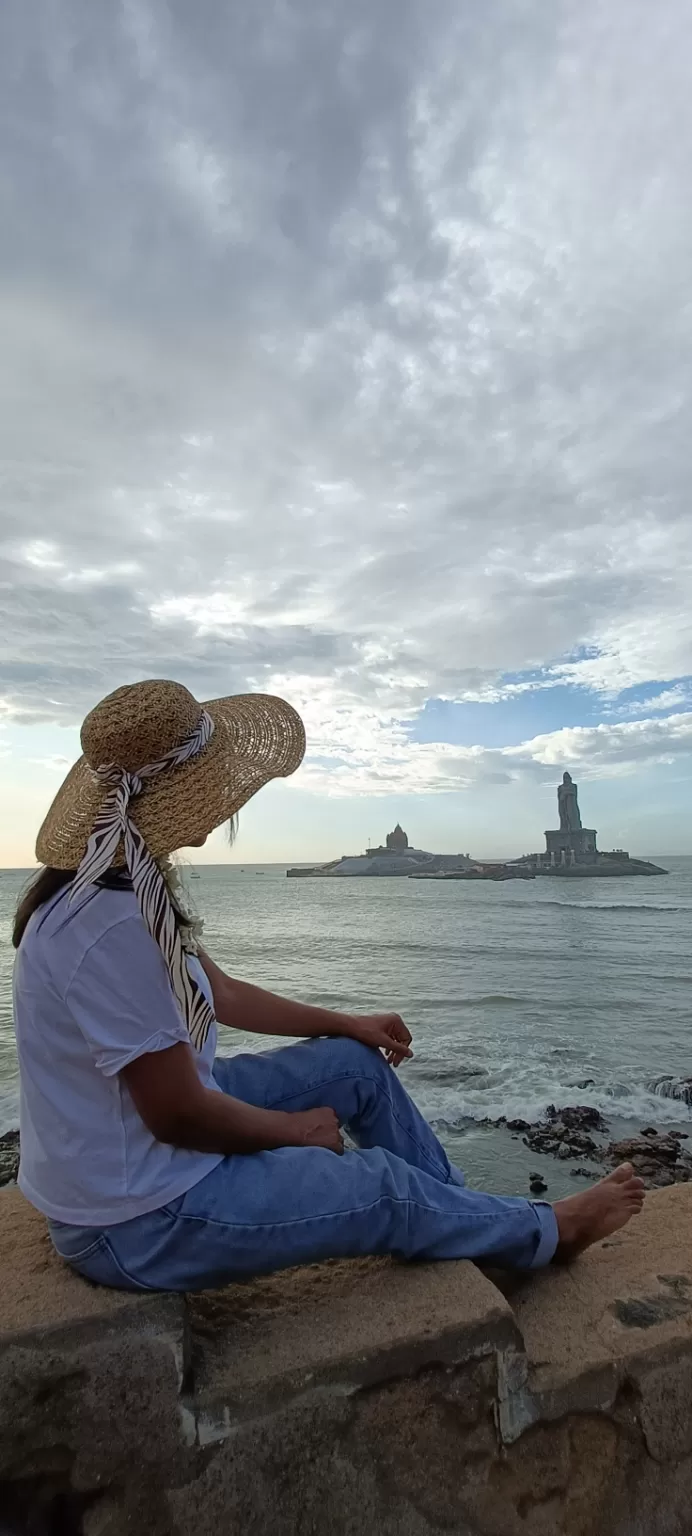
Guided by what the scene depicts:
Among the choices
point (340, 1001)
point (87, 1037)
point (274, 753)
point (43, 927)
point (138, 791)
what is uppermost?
point (274, 753)

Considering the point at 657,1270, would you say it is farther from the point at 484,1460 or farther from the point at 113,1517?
the point at 113,1517

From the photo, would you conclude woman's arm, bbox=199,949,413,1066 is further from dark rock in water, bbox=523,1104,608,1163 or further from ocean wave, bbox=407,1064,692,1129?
ocean wave, bbox=407,1064,692,1129

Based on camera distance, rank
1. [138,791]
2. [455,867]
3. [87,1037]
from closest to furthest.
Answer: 1. [87,1037]
2. [138,791]
3. [455,867]

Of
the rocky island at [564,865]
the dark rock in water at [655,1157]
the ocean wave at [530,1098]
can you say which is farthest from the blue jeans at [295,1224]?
the rocky island at [564,865]

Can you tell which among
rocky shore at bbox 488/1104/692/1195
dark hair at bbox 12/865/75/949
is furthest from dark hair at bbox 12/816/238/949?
rocky shore at bbox 488/1104/692/1195

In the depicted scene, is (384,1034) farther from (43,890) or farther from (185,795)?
(43,890)

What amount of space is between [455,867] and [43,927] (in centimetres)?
11968

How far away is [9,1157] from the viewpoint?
5.62m

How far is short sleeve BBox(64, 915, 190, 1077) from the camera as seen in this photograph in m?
1.67

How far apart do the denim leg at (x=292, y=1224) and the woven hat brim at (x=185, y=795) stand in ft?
2.50

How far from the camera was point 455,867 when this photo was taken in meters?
119

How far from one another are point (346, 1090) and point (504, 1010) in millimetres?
9855

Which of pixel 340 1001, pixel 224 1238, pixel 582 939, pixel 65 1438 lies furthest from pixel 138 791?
pixel 582 939

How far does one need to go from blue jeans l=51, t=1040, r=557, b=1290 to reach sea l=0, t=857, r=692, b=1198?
754 mm
